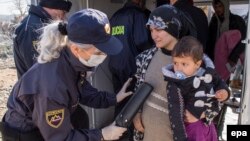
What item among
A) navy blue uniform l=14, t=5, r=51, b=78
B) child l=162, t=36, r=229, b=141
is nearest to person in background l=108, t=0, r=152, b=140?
navy blue uniform l=14, t=5, r=51, b=78

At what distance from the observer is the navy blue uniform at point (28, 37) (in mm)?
2600

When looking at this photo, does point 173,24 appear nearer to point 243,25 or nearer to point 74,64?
point 74,64

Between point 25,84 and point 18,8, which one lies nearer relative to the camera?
point 25,84

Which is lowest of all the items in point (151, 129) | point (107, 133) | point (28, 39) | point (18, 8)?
point (18, 8)

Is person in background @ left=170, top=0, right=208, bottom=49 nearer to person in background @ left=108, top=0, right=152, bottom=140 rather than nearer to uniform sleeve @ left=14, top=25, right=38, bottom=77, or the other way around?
person in background @ left=108, top=0, right=152, bottom=140

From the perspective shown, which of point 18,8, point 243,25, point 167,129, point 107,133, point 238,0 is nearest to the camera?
point 107,133

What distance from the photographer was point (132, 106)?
69.9 inches

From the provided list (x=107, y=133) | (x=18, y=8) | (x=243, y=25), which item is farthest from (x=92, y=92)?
(x=18, y=8)

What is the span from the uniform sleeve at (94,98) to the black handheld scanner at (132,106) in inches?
12.7

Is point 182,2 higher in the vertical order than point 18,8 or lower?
higher

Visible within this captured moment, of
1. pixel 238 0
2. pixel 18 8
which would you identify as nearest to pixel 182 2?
pixel 238 0

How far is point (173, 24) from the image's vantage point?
197 centimetres

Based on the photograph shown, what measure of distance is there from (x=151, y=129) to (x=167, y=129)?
0.38 ft

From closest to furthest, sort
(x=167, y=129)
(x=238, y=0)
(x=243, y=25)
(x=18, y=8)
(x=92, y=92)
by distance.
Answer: (x=167, y=129) → (x=92, y=92) → (x=243, y=25) → (x=238, y=0) → (x=18, y=8)
